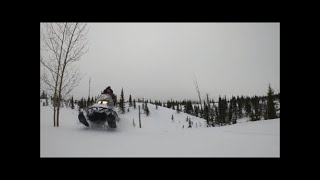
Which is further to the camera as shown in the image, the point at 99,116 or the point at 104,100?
the point at 104,100

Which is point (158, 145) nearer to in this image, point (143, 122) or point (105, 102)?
point (105, 102)

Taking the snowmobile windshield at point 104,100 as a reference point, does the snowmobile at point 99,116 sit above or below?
below

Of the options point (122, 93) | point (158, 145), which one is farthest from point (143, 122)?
point (158, 145)

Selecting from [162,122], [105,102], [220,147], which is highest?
[105,102]

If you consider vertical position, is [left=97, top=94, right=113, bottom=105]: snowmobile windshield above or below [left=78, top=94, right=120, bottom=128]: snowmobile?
above

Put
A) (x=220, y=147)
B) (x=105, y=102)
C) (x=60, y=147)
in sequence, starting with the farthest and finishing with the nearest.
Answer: (x=105, y=102)
(x=220, y=147)
(x=60, y=147)

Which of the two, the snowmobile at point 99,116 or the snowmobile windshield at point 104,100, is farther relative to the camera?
the snowmobile windshield at point 104,100

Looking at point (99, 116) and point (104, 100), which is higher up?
point (104, 100)

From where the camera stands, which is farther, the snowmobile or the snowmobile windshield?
the snowmobile windshield
